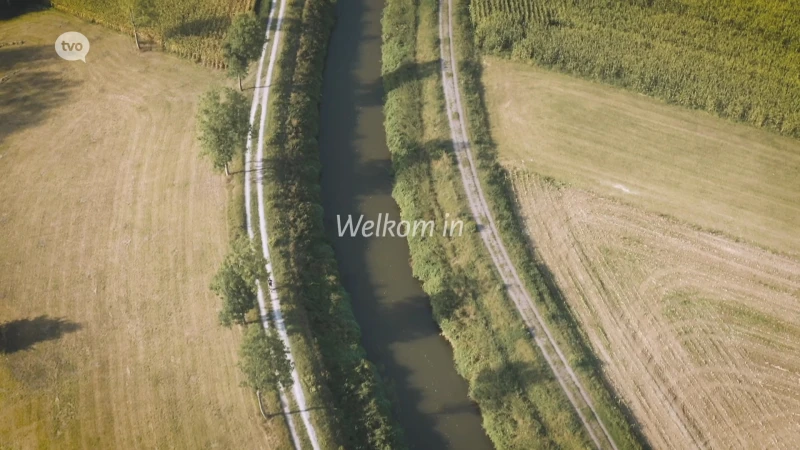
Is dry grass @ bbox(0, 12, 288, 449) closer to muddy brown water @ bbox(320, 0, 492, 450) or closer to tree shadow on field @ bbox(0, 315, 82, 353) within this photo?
tree shadow on field @ bbox(0, 315, 82, 353)

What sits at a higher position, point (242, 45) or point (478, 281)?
point (242, 45)

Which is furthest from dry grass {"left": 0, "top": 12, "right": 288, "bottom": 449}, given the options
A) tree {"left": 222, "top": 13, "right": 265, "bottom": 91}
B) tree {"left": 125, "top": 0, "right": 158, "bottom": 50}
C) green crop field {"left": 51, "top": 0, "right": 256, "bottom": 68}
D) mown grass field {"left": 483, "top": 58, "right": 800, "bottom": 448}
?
mown grass field {"left": 483, "top": 58, "right": 800, "bottom": 448}

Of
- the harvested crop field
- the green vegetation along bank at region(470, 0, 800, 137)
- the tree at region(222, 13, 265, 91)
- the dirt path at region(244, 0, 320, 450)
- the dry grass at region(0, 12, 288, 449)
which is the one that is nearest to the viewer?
the dry grass at region(0, 12, 288, 449)

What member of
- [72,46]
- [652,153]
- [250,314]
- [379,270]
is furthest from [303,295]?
[72,46]

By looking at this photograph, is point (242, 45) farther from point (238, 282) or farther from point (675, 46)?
point (675, 46)

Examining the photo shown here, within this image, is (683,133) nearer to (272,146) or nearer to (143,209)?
(272,146)
